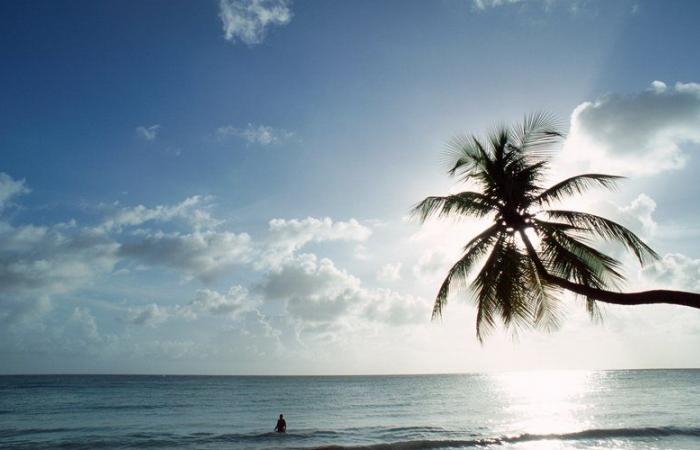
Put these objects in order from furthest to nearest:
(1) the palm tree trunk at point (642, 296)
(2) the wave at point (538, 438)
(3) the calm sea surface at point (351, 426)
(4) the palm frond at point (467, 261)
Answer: (3) the calm sea surface at point (351, 426)
(2) the wave at point (538, 438)
(4) the palm frond at point (467, 261)
(1) the palm tree trunk at point (642, 296)

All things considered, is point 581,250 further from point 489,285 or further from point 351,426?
point 351,426

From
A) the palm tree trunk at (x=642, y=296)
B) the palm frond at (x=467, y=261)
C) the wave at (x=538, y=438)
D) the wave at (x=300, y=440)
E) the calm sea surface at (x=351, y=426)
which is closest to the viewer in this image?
the palm tree trunk at (x=642, y=296)

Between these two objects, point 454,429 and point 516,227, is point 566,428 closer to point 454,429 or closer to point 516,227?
point 454,429

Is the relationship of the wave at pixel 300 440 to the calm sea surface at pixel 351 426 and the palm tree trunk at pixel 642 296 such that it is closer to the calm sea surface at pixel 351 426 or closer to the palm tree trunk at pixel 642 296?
the calm sea surface at pixel 351 426

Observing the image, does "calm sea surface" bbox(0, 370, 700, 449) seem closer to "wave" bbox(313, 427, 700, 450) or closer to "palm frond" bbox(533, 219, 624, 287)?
"wave" bbox(313, 427, 700, 450)

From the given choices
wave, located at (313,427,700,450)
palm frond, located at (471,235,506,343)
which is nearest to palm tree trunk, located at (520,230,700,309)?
palm frond, located at (471,235,506,343)

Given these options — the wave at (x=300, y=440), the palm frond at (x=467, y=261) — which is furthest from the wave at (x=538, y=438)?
the palm frond at (x=467, y=261)

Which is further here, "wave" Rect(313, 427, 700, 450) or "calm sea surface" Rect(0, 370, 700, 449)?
"calm sea surface" Rect(0, 370, 700, 449)

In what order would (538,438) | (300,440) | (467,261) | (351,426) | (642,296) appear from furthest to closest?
(351,426) < (300,440) < (538,438) < (467,261) < (642,296)

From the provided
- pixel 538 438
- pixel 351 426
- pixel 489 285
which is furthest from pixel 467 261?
pixel 351 426

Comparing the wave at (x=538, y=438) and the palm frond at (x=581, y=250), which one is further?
the wave at (x=538, y=438)

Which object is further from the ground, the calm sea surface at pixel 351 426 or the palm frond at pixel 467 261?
the palm frond at pixel 467 261

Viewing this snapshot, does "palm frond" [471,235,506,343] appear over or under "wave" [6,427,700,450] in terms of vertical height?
over

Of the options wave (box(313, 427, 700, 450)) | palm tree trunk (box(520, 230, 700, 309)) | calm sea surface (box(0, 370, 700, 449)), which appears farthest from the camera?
calm sea surface (box(0, 370, 700, 449))
